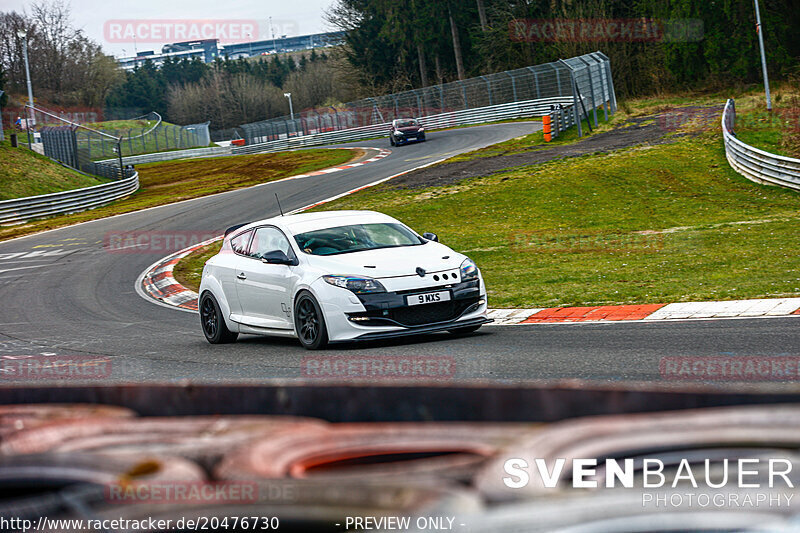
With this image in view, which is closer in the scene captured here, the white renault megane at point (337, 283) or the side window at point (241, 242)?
the white renault megane at point (337, 283)

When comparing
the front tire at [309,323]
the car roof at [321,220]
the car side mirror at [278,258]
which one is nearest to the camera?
the front tire at [309,323]

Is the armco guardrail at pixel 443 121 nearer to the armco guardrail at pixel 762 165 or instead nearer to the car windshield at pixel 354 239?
the armco guardrail at pixel 762 165

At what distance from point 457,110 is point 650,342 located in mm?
61099

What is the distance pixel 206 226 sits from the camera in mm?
28188

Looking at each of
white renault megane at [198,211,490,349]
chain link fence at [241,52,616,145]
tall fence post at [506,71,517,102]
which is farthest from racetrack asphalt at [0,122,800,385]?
tall fence post at [506,71,517,102]

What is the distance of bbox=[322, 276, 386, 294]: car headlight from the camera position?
9773 millimetres

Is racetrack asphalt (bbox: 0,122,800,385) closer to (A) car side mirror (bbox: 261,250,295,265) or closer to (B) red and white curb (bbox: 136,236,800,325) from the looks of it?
(B) red and white curb (bbox: 136,236,800,325)

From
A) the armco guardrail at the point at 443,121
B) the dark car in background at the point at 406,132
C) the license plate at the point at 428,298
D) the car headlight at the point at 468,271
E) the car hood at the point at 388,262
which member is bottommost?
the license plate at the point at 428,298

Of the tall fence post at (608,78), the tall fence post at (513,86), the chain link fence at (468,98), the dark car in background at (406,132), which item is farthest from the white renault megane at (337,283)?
the tall fence post at (513,86)

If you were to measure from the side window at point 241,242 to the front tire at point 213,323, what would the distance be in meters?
0.68

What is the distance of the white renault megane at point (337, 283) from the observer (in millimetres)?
9766

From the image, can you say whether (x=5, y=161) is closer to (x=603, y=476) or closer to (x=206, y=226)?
(x=206, y=226)

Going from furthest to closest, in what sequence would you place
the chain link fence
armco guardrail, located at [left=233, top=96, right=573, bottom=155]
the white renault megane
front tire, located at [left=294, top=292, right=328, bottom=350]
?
armco guardrail, located at [left=233, top=96, right=573, bottom=155]
the chain link fence
front tire, located at [left=294, top=292, right=328, bottom=350]
the white renault megane

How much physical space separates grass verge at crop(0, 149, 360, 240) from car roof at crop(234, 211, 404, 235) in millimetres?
23087
